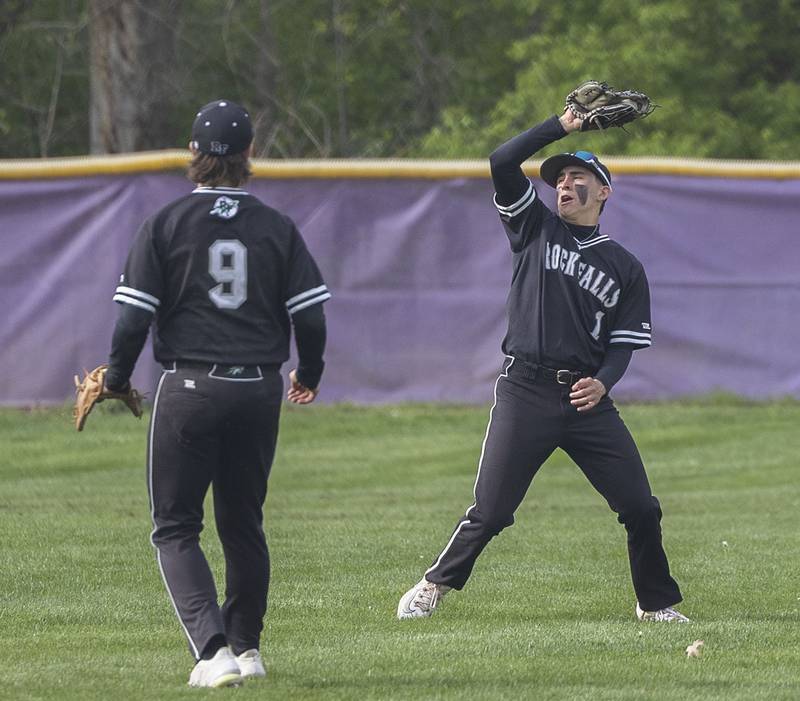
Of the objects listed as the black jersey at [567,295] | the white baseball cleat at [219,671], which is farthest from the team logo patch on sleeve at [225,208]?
the black jersey at [567,295]

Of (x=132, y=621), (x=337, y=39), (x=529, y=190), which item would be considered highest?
(x=337, y=39)

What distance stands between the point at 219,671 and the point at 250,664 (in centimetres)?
27

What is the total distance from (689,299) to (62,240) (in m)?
5.64

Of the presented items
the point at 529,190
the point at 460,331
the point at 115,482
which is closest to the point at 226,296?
the point at 529,190

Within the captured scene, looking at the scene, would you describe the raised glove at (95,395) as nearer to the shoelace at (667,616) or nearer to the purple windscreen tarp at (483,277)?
the shoelace at (667,616)

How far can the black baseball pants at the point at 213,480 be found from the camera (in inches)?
207

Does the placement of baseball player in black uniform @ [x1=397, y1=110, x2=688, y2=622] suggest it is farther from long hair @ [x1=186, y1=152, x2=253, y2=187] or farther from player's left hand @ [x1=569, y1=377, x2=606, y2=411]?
long hair @ [x1=186, y1=152, x2=253, y2=187]

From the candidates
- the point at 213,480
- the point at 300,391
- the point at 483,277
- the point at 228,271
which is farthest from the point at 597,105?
the point at 483,277

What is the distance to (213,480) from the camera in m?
5.47

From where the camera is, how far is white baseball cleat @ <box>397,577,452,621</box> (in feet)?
22.2

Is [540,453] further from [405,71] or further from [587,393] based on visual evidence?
[405,71]

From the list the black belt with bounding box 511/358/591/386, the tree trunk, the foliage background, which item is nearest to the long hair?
the black belt with bounding box 511/358/591/386

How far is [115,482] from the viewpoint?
11961 mm

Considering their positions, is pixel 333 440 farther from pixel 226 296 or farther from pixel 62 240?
pixel 226 296
